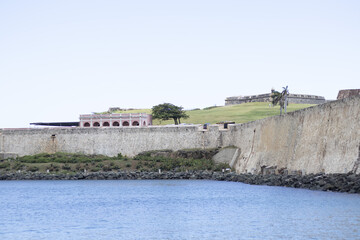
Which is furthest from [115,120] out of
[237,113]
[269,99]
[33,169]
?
[269,99]

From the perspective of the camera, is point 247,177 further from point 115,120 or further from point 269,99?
point 269,99

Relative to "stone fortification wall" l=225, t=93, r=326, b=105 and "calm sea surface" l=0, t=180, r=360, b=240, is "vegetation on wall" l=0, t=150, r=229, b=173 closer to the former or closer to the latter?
"calm sea surface" l=0, t=180, r=360, b=240

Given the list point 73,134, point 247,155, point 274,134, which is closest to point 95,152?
point 73,134

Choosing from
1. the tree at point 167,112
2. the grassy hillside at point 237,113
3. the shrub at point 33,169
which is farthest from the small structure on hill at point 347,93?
the tree at point 167,112

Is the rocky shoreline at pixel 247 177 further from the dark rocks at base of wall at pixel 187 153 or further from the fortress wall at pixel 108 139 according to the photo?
the fortress wall at pixel 108 139

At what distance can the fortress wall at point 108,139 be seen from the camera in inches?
2682

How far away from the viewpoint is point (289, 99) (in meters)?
111

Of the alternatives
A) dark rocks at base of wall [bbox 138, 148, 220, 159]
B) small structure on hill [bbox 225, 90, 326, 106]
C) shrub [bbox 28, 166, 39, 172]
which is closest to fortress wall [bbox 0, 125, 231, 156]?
dark rocks at base of wall [bbox 138, 148, 220, 159]

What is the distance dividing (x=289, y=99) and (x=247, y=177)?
63.2 m

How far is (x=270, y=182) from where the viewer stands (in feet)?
143

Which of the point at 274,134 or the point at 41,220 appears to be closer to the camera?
the point at 41,220

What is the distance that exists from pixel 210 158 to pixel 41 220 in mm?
36072

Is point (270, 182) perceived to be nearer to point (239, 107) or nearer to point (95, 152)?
point (95, 152)

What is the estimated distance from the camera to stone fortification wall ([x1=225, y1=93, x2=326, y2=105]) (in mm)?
112438
